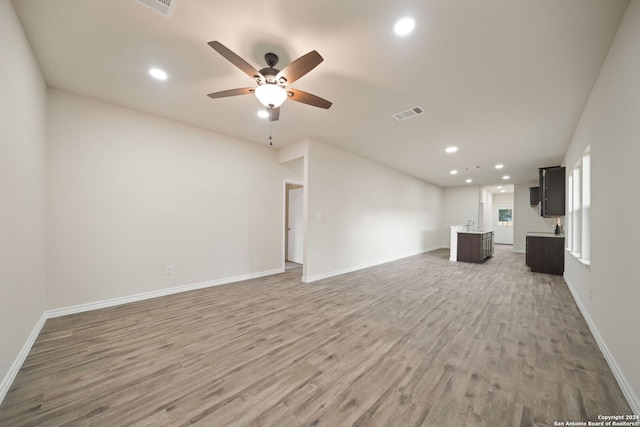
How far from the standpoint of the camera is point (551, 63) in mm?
2260

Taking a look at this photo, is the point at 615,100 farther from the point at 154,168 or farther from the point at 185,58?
the point at 154,168

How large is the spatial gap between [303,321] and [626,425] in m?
2.49

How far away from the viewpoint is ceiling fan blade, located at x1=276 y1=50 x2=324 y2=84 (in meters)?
1.82

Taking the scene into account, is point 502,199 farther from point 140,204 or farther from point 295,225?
point 140,204

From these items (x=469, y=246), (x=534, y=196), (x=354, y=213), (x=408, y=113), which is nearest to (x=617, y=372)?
(x=408, y=113)

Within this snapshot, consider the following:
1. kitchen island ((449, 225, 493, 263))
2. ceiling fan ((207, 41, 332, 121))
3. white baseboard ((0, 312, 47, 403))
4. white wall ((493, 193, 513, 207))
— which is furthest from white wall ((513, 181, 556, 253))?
white baseboard ((0, 312, 47, 403))

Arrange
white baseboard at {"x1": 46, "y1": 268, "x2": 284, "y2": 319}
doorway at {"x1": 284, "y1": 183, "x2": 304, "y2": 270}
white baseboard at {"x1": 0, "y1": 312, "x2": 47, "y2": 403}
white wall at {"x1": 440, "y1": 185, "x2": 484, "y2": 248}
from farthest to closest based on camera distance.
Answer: white wall at {"x1": 440, "y1": 185, "x2": 484, "y2": 248}
doorway at {"x1": 284, "y1": 183, "x2": 304, "y2": 270}
white baseboard at {"x1": 46, "y1": 268, "x2": 284, "y2": 319}
white baseboard at {"x1": 0, "y1": 312, "x2": 47, "y2": 403}

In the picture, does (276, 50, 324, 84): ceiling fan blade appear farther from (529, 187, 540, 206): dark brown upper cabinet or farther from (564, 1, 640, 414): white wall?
(529, 187, 540, 206): dark brown upper cabinet

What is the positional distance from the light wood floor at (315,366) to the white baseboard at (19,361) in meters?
0.05

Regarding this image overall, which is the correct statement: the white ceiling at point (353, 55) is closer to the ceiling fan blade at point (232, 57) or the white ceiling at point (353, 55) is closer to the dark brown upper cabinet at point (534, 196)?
the ceiling fan blade at point (232, 57)

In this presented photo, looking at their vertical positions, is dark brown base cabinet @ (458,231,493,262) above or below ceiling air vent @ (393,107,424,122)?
below

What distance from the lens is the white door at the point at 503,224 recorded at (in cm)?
1170

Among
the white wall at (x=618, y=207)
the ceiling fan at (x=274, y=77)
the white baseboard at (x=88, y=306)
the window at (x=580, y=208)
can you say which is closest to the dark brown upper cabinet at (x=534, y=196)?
the window at (x=580, y=208)

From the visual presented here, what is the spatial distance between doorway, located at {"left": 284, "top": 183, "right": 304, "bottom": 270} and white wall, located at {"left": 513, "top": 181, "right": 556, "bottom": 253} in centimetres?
844
